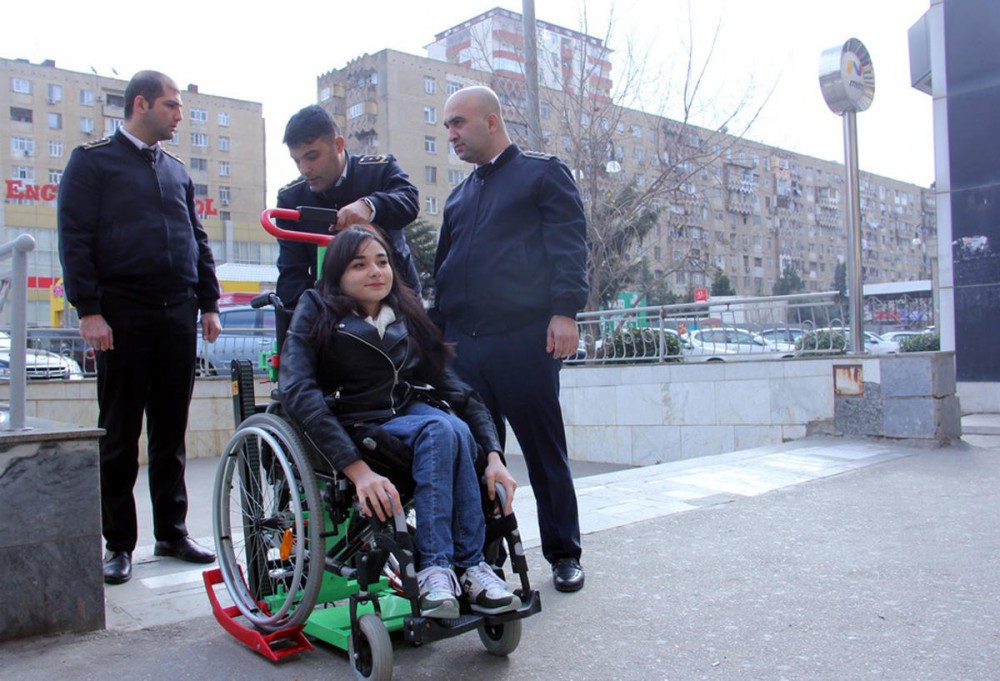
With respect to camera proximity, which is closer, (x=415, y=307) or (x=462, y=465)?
(x=462, y=465)

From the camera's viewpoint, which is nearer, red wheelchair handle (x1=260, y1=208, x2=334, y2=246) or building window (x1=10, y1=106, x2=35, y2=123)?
red wheelchair handle (x1=260, y1=208, x2=334, y2=246)

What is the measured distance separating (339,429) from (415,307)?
657 millimetres

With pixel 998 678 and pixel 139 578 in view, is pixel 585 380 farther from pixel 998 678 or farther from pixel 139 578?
pixel 998 678

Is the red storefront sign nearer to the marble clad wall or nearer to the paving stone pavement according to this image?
the paving stone pavement

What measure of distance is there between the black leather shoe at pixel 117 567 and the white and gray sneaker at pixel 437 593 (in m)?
1.85

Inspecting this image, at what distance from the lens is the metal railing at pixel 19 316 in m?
3.10

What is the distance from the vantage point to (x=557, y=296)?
3.48 metres

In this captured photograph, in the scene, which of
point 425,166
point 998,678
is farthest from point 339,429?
point 425,166

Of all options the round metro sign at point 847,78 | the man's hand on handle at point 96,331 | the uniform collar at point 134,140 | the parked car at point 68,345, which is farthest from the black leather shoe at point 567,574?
the parked car at point 68,345

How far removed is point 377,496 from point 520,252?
144cm

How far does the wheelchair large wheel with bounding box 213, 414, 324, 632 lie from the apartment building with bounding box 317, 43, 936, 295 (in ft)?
40.9

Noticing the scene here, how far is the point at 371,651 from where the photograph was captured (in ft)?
8.02

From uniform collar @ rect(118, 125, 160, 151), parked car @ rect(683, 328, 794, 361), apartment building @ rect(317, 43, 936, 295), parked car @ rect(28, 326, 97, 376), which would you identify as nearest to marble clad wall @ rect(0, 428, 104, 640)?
uniform collar @ rect(118, 125, 160, 151)

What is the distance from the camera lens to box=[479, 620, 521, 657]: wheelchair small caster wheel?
104 inches
